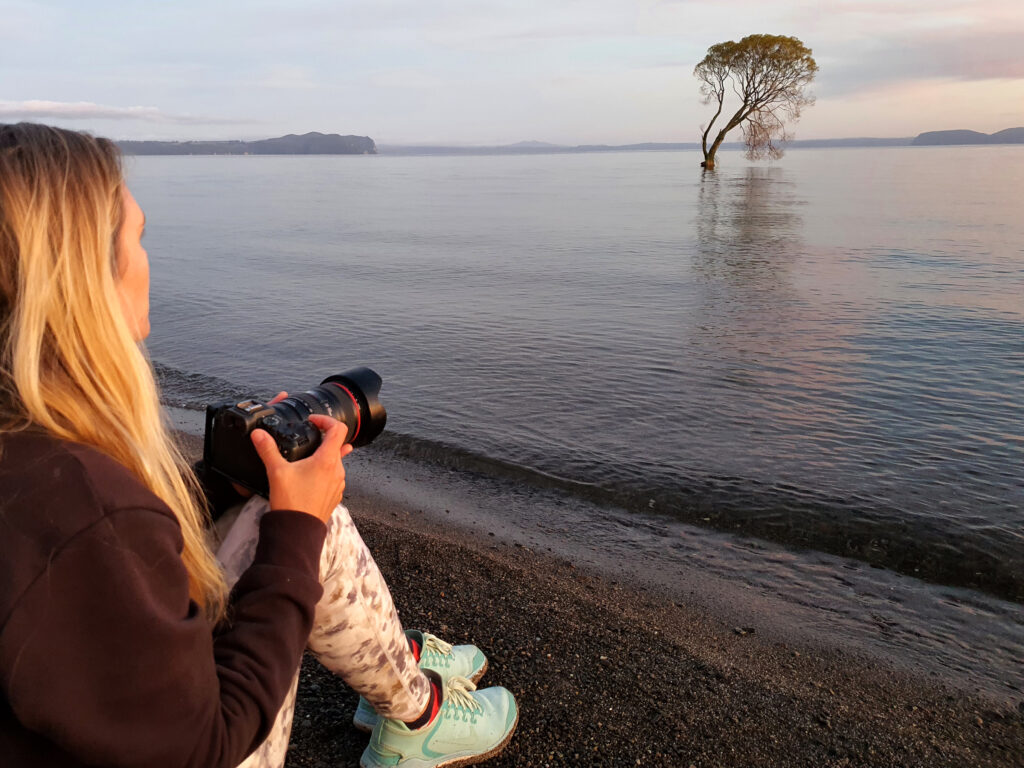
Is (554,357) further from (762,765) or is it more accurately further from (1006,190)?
(1006,190)

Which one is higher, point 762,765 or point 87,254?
point 87,254

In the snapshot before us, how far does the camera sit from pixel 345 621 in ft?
6.31

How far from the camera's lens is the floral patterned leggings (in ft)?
5.83

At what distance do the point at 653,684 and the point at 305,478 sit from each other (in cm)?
193

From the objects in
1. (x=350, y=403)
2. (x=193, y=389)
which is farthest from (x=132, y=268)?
(x=193, y=389)

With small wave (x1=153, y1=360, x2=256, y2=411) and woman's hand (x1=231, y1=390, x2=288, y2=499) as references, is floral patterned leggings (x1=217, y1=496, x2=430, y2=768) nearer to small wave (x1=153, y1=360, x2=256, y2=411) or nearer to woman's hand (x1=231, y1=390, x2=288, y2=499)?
woman's hand (x1=231, y1=390, x2=288, y2=499)

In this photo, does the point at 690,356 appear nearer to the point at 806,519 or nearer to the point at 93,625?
the point at 806,519

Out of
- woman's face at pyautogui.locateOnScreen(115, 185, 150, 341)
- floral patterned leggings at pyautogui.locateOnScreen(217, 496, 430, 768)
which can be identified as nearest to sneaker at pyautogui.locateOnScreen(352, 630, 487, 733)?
floral patterned leggings at pyautogui.locateOnScreen(217, 496, 430, 768)

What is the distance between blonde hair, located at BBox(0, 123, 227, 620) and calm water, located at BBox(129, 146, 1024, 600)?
127cm

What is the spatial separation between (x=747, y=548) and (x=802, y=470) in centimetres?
126

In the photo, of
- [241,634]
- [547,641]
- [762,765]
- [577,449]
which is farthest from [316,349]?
[241,634]

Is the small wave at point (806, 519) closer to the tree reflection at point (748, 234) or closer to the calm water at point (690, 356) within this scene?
the calm water at point (690, 356)

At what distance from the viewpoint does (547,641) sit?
3.23 meters

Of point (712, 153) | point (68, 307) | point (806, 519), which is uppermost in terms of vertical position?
point (712, 153)
